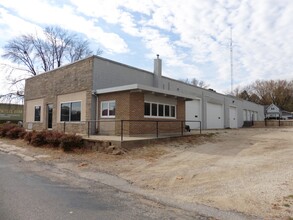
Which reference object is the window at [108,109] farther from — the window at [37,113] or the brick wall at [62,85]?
the window at [37,113]

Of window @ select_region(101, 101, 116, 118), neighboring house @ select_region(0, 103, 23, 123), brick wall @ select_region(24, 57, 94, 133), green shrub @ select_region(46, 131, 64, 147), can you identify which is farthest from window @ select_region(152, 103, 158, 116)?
neighboring house @ select_region(0, 103, 23, 123)

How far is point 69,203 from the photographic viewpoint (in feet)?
19.4

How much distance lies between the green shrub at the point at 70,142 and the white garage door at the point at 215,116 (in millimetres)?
19047

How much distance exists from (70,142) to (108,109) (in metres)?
4.21

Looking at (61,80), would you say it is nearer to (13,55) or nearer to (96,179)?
(96,179)

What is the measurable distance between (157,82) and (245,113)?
24172 millimetres

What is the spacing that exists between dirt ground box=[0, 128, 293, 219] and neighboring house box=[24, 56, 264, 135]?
348 cm

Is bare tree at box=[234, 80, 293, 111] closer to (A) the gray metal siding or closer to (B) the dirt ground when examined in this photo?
(A) the gray metal siding

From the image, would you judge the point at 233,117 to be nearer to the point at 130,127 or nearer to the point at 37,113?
the point at 130,127

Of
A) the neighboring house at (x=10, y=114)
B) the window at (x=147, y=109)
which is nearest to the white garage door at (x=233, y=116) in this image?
the window at (x=147, y=109)

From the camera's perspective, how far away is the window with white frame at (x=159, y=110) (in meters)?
17.5

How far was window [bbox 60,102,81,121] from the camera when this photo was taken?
64.3ft

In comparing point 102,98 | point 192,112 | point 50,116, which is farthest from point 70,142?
point 192,112

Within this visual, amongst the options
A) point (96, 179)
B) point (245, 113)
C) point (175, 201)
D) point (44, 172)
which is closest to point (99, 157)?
point (44, 172)
